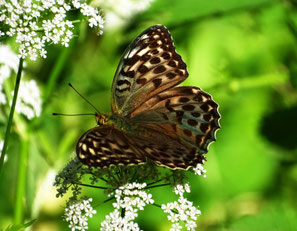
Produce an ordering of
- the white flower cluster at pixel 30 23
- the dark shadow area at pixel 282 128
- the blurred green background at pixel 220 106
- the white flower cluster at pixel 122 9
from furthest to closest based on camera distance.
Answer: the white flower cluster at pixel 122 9 < the dark shadow area at pixel 282 128 < the blurred green background at pixel 220 106 < the white flower cluster at pixel 30 23

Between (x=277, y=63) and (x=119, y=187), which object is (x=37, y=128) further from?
(x=277, y=63)

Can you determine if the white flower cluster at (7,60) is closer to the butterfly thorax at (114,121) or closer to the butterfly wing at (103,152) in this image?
the butterfly thorax at (114,121)

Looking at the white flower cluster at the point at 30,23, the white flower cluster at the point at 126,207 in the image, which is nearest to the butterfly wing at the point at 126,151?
the white flower cluster at the point at 126,207

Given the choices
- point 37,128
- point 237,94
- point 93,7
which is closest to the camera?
point 93,7

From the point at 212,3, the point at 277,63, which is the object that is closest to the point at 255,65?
the point at 277,63

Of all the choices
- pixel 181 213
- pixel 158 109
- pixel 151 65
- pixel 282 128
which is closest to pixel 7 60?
pixel 151 65

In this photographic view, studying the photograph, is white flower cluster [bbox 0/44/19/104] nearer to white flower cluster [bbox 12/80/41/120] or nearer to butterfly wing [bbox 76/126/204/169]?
white flower cluster [bbox 12/80/41/120]

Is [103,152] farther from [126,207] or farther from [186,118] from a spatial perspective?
[186,118]
